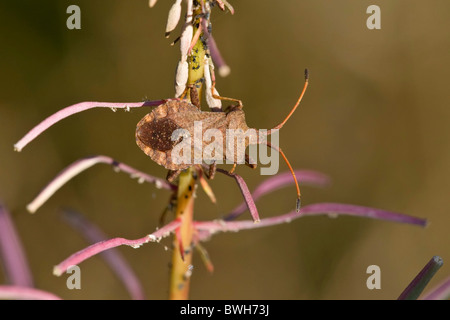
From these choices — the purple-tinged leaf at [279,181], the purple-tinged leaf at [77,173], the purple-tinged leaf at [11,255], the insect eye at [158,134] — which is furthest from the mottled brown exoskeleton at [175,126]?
the purple-tinged leaf at [11,255]

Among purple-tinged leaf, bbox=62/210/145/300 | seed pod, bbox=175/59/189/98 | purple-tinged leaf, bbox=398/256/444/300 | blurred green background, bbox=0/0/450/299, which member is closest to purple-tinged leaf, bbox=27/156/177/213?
seed pod, bbox=175/59/189/98

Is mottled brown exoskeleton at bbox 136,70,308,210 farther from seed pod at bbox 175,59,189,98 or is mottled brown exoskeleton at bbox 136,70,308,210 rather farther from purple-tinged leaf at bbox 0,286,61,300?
purple-tinged leaf at bbox 0,286,61,300

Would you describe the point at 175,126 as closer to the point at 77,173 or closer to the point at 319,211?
the point at 77,173

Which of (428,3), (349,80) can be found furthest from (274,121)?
(428,3)

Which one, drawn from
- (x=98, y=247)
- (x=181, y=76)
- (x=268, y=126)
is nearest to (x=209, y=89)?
(x=181, y=76)

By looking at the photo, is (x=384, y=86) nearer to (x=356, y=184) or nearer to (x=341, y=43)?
(x=341, y=43)

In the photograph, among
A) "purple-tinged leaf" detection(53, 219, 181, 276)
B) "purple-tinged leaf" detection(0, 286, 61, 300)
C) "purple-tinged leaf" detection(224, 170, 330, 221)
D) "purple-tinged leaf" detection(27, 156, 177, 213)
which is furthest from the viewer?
"purple-tinged leaf" detection(224, 170, 330, 221)

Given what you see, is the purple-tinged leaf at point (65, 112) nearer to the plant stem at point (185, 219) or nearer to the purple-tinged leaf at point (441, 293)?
the plant stem at point (185, 219)
